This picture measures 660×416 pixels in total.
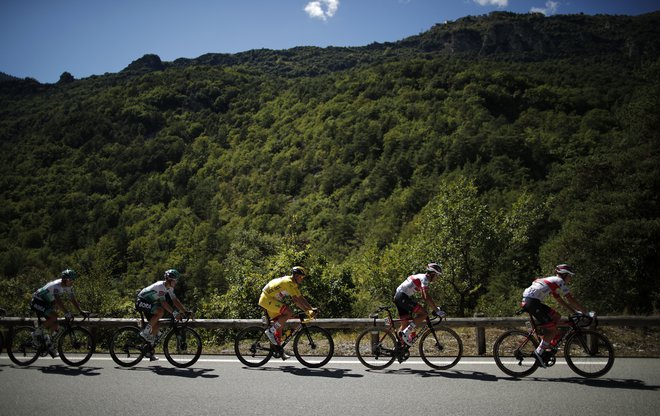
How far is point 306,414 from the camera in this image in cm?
571

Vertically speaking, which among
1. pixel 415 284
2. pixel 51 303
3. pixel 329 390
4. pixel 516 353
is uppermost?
pixel 415 284

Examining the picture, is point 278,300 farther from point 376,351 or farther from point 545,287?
point 545,287

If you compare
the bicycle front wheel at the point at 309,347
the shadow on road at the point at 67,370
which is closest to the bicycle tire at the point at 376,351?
the bicycle front wheel at the point at 309,347

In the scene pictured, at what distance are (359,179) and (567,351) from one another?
9566 cm

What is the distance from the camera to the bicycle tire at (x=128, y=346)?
8539 mm

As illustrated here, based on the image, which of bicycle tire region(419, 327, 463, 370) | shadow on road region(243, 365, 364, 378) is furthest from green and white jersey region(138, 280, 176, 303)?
bicycle tire region(419, 327, 463, 370)

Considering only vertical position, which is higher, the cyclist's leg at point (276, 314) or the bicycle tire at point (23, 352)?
the cyclist's leg at point (276, 314)

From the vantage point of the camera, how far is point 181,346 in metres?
8.63

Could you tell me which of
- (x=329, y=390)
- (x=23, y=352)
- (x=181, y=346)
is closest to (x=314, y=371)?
(x=329, y=390)

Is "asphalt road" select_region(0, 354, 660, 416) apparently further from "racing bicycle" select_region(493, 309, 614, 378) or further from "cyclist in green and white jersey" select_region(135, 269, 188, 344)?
"cyclist in green and white jersey" select_region(135, 269, 188, 344)

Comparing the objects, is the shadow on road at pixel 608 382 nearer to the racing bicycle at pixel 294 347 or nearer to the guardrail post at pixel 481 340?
the guardrail post at pixel 481 340

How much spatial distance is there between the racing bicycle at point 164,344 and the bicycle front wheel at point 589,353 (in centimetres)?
689

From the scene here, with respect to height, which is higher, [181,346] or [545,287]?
[545,287]

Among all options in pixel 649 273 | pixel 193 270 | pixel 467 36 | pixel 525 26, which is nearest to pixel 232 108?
pixel 193 270
